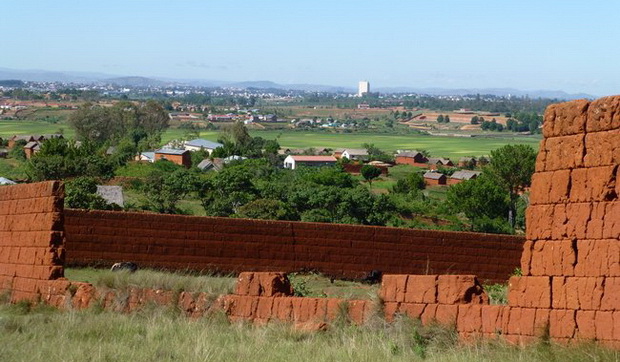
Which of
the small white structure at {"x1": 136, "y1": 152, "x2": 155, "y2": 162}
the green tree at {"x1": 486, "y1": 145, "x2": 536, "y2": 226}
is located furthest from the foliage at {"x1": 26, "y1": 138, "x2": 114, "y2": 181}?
the small white structure at {"x1": 136, "y1": 152, "x2": 155, "y2": 162}

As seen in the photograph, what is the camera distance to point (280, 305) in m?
14.2

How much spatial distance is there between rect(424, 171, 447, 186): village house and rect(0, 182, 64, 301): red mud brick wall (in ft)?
229

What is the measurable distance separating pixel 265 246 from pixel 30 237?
186 inches

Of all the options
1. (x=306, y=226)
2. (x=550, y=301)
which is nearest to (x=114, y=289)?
(x=306, y=226)

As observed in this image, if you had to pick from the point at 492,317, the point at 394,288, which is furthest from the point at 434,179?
the point at 492,317

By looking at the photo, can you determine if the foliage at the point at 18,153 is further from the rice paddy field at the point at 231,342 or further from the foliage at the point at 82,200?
the rice paddy field at the point at 231,342

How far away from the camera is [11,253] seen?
1912cm

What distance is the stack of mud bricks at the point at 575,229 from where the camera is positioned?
1035 cm

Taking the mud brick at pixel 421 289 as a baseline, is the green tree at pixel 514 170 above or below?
below

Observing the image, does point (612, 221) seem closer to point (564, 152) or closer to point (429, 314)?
point (564, 152)

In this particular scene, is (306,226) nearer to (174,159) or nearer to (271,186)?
(271,186)

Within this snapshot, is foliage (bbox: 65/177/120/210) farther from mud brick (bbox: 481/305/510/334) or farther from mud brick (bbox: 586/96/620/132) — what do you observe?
mud brick (bbox: 586/96/620/132)

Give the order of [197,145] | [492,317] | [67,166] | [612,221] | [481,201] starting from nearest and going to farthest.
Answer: [612,221]
[492,317]
[481,201]
[67,166]
[197,145]

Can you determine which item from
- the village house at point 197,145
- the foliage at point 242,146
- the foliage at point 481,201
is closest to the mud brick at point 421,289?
the foliage at point 481,201
